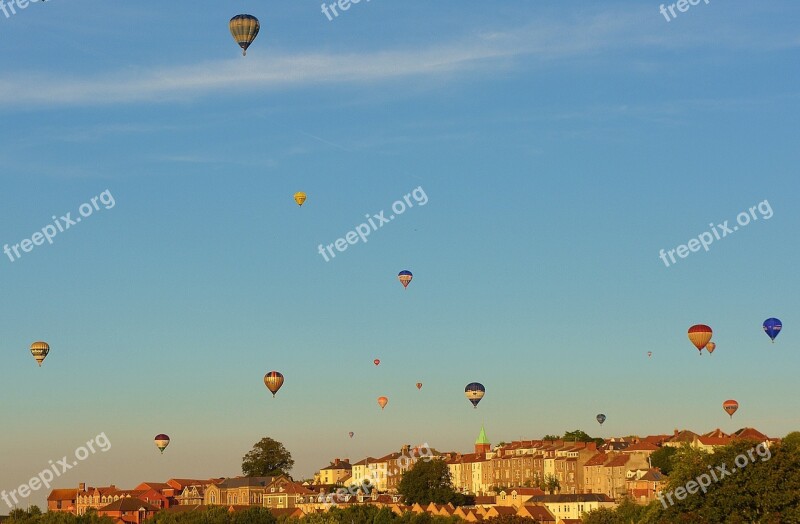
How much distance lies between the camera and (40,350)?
396 feet

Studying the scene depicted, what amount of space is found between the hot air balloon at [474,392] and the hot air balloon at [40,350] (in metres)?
41.7

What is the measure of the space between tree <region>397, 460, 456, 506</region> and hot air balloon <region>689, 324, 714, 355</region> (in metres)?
55.4

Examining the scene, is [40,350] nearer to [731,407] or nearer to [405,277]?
[405,277]

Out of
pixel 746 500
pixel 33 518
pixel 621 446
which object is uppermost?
pixel 621 446

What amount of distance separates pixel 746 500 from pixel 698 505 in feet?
9.42

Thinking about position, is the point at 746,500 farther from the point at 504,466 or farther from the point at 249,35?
the point at 504,466

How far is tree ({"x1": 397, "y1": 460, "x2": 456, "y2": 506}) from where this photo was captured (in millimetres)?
157625

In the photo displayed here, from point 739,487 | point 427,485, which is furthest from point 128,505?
point 739,487

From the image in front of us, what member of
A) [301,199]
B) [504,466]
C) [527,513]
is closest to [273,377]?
[301,199]

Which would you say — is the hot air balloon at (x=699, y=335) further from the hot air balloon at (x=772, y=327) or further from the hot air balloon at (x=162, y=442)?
the hot air balloon at (x=162, y=442)

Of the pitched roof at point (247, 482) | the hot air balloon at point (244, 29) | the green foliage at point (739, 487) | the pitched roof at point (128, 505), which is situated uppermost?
the hot air balloon at point (244, 29)

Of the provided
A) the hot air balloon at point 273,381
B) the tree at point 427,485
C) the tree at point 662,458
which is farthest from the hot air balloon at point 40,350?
the tree at point 662,458

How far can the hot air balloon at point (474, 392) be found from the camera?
135 m

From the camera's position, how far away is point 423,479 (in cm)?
15975
